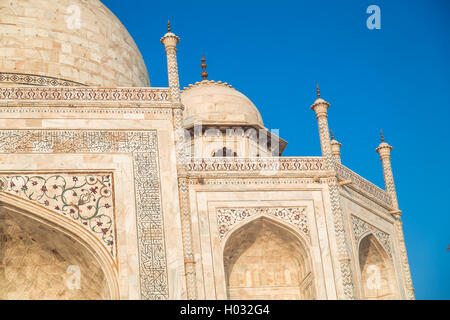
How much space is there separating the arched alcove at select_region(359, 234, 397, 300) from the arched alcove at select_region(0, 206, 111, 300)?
13.1 ft

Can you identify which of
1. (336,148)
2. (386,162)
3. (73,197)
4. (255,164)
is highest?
(336,148)

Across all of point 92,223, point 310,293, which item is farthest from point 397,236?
point 92,223

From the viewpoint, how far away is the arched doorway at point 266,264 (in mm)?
11252

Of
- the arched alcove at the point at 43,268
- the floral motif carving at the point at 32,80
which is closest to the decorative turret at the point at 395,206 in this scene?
the arched alcove at the point at 43,268

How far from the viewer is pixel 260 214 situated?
436 inches

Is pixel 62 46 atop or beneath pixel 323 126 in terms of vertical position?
atop

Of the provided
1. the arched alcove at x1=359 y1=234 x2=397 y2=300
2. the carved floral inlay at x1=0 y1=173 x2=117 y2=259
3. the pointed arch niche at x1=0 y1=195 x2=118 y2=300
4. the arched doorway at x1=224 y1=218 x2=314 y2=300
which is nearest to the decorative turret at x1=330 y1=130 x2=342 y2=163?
the arched alcove at x1=359 y1=234 x2=397 y2=300

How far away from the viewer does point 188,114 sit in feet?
49.7

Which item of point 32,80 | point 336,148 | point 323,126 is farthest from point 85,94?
point 336,148

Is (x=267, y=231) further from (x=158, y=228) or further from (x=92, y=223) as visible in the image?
(x=92, y=223)

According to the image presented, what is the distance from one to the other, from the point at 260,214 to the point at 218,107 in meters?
4.38

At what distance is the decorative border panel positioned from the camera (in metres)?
10.2

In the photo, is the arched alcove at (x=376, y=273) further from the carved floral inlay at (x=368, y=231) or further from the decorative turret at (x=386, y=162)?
the decorative turret at (x=386, y=162)

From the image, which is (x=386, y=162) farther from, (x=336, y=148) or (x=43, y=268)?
(x=43, y=268)
